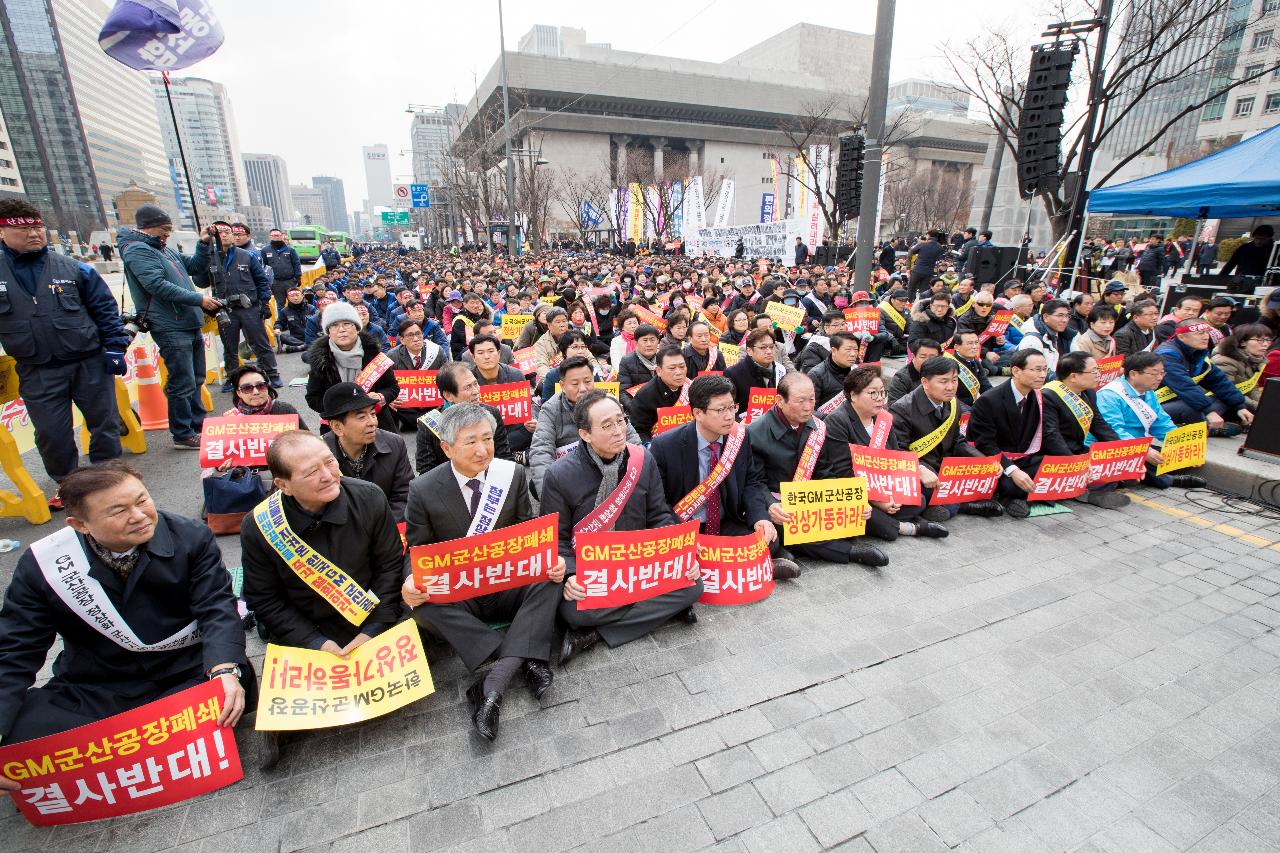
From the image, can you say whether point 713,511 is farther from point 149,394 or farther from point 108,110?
point 108,110

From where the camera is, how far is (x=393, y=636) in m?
2.99

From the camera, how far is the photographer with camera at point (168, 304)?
626 cm

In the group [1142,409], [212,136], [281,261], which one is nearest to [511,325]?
[281,261]

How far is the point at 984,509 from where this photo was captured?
5.07 m

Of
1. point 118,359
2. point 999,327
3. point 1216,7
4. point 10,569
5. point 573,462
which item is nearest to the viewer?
point 573,462

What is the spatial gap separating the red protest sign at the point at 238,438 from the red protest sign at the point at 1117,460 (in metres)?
6.95

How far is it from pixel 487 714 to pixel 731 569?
1.72m

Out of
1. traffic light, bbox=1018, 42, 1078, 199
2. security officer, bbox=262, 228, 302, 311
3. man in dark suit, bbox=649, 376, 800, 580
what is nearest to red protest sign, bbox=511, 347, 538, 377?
man in dark suit, bbox=649, 376, 800, 580

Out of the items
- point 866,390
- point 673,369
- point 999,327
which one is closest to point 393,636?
point 673,369

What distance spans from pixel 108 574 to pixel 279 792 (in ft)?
3.90

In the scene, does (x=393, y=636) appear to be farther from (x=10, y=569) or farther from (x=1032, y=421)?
(x=1032, y=421)

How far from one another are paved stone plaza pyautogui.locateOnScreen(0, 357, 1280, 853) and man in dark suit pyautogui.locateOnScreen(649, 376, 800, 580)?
0.54 metres

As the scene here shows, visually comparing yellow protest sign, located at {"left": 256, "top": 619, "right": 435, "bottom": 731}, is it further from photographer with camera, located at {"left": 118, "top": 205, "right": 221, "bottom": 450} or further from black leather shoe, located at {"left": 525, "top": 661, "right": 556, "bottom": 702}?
photographer with camera, located at {"left": 118, "top": 205, "right": 221, "bottom": 450}

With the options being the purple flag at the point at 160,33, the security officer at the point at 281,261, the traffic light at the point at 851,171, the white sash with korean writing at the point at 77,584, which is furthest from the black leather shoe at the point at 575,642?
the traffic light at the point at 851,171
